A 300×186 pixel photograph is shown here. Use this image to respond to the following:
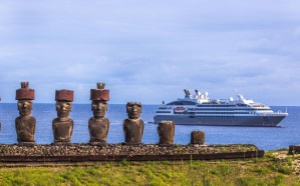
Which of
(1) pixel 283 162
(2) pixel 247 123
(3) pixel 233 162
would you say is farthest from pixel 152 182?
(2) pixel 247 123

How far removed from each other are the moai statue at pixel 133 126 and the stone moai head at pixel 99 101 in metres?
0.75

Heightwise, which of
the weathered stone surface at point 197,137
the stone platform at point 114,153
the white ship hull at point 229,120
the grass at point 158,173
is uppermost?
the white ship hull at point 229,120

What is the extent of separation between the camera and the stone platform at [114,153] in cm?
1843

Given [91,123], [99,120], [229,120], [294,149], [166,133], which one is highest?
[229,120]

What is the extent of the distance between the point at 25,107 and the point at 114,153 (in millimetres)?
3480

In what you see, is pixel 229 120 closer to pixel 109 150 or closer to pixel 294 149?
pixel 294 149

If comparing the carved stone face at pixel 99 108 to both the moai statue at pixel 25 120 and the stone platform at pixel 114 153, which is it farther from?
the moai statue at pixel 25 120

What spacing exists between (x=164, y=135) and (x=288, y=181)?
4507 millimetres

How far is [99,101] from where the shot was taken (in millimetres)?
21062

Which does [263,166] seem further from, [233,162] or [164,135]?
[164,135]

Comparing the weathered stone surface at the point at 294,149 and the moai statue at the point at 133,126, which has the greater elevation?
the moai statue at the point at 133,126

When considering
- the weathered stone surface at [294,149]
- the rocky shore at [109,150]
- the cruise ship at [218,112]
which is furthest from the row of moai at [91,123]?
the cruise ship at [218,112]

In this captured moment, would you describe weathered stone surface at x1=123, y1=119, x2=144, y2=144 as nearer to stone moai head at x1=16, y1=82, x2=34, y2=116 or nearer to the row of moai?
the row of moai

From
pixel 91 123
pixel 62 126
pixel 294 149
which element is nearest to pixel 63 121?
pixel 62 126
